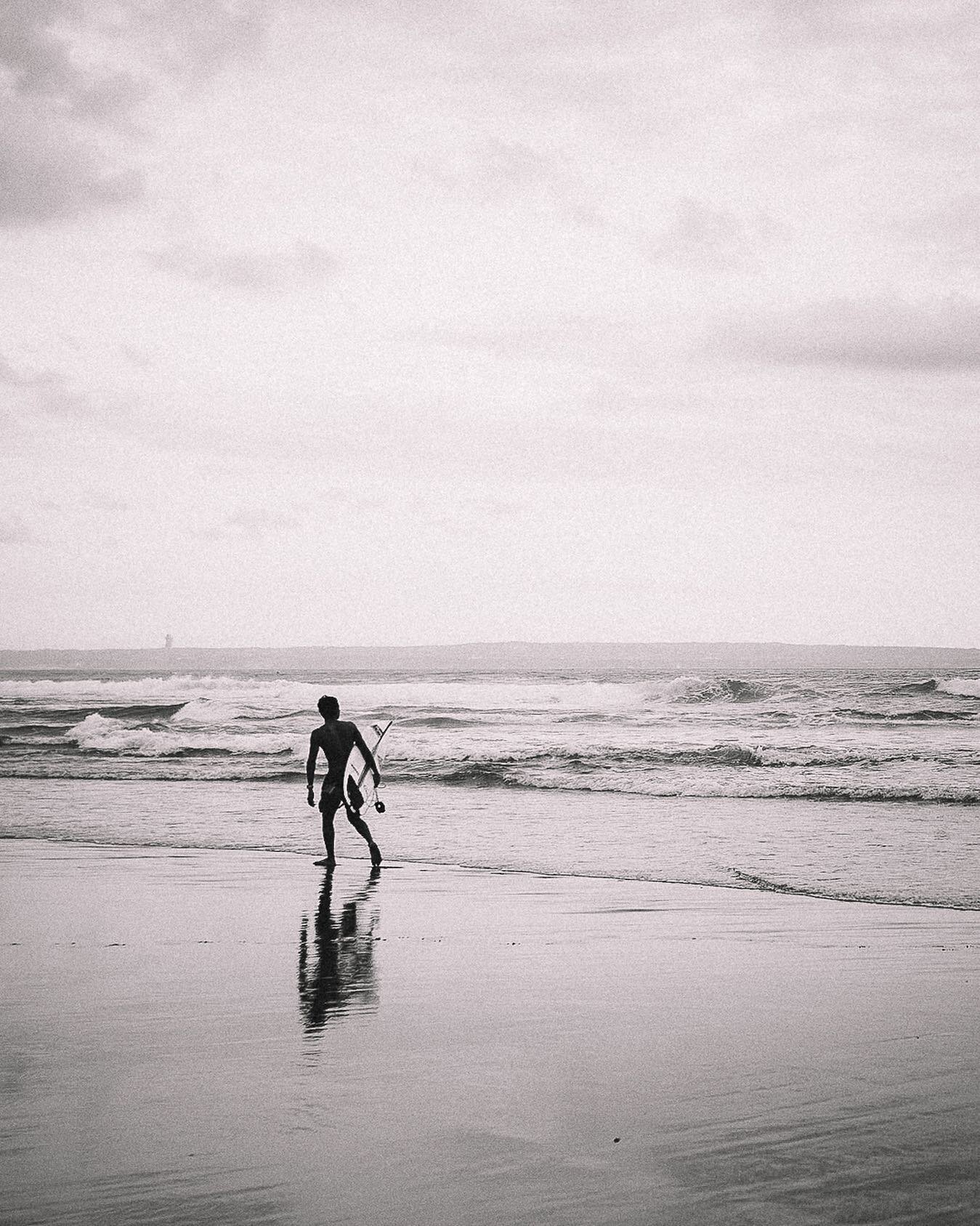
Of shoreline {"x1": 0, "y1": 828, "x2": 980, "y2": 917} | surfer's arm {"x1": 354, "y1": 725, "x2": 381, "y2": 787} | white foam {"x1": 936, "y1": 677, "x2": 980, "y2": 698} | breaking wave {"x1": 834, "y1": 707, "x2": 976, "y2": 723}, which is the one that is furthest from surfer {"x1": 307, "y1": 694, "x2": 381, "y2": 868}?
white foam {"x1": 936, "y1": 677, "x2": 980, "y2": 698}

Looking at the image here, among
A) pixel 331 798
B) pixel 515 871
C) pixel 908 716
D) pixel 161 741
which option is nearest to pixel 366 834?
pixel 331 798

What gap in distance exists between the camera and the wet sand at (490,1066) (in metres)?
3.11

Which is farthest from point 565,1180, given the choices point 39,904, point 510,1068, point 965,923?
point 39,904

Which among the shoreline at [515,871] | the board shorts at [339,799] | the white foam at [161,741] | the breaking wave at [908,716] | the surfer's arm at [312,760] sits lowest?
the white foam at [161,741]

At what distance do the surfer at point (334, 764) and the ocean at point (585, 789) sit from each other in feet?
2.48

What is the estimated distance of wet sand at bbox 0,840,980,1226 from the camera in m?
3.11

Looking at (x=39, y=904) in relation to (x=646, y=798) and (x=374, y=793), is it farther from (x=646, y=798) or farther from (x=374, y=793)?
(x=646, y=798)

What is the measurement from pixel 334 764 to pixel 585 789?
721 centimetres

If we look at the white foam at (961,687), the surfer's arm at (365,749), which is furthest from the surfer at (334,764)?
the white foam at (961,687)

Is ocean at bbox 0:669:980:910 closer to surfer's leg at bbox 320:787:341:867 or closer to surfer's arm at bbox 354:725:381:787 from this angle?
surfer's leg at bbox 320:787:341:867

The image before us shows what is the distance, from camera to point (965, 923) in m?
7.31

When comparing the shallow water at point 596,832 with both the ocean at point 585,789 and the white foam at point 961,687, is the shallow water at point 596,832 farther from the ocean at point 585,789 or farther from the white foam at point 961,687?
the white foam at point 961,687

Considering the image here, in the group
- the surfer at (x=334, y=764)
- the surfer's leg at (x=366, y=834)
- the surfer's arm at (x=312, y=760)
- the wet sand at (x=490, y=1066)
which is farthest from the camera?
the surfer's arm at (x=312, y=760)

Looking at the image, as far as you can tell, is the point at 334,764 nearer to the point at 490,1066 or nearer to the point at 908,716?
the point at 490,1066
